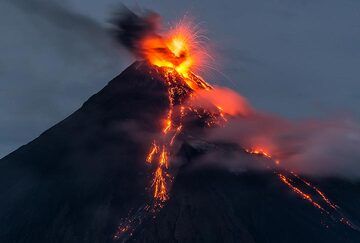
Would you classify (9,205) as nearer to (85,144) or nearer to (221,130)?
(85,144)

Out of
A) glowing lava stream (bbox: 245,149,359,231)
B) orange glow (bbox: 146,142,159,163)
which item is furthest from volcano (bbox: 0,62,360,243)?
orange glow (bbox: 146,142,159,163)

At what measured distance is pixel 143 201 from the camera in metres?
168

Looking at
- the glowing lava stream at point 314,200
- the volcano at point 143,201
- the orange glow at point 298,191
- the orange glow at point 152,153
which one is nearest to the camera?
the volcano at point 143,201

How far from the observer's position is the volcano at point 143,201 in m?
161

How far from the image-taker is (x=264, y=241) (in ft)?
528

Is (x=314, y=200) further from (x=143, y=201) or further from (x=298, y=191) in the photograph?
(x=143, y=201)

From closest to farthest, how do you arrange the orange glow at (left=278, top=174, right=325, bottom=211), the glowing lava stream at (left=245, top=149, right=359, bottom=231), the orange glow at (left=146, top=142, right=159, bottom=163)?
the glowing lava stream at (left=245, top=149, right=359, bottom=231)
the orange glow at (left=146, top=142, right=159, bottom=163)
the orange glow at (left=278, top=174, right=325, bottom=211)

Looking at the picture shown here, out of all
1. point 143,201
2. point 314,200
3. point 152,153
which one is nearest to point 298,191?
point 314,200

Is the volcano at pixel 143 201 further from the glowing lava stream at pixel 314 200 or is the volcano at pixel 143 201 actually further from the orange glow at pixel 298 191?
the orange glow at pixel 298 191

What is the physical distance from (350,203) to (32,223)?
8740 cm

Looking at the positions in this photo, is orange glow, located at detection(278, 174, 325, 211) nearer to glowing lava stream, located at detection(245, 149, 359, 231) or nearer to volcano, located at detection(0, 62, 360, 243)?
glowing lava stream, located at detection(245, 149, 359, 231)

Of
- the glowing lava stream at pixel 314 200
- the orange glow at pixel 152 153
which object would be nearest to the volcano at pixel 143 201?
the glowing lava stream at pixel 314 200

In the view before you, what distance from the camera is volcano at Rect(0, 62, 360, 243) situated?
160625 mm

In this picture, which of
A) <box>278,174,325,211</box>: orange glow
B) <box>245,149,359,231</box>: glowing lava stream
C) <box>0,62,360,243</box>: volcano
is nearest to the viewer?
<box>0,62,360,243</box>: volcano
